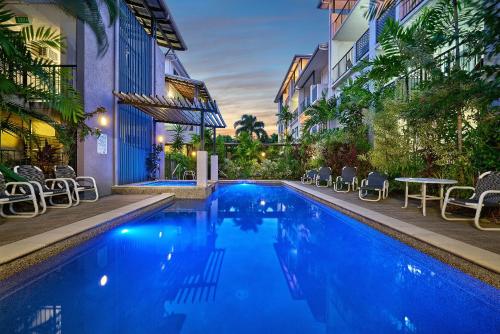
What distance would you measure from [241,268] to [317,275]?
0.96 metres

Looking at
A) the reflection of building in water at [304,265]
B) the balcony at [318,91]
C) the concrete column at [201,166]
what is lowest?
the reflection of building in water at [304,265]

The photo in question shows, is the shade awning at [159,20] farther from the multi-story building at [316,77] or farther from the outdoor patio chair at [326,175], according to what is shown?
the outdoor patio chair at [326,175]

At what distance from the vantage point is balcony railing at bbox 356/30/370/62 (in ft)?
54.5

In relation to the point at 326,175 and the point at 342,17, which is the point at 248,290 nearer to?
the point at 326,175

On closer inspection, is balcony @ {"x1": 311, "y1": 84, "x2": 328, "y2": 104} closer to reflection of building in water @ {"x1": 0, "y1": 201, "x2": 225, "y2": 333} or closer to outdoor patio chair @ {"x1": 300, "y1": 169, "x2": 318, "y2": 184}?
outdoor patio chair @ {"x1": 300, "y1": 169, "x2": 318, "y2": 184}

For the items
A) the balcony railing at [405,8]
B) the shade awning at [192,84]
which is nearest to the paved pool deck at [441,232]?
the balcony railing at [405,8]

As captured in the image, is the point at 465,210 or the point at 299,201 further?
the point at 299,201

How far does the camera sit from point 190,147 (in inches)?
920

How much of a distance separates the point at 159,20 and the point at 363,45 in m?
10.1

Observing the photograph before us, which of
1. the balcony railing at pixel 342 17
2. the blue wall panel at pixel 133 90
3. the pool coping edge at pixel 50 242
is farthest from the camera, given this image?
the balcony railing at pixel 342 17

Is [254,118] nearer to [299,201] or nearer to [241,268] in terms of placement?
[299,201]

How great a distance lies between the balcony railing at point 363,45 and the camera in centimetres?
1662

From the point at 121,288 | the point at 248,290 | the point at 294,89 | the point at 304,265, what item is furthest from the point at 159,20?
the point at 294,89

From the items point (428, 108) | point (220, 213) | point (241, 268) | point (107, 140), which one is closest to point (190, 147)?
point (107, 140)
